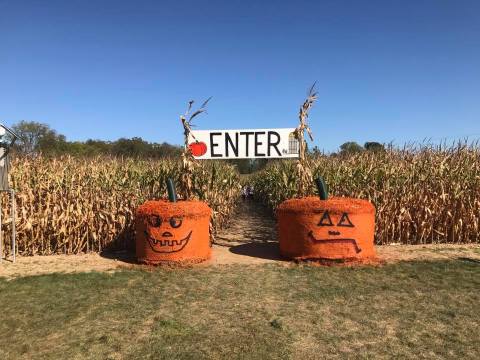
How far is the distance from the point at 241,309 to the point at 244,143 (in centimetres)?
490

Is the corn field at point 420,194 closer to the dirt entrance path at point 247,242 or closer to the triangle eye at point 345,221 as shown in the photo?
the dirt entrance path at point 247,242

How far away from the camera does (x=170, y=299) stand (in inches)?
221

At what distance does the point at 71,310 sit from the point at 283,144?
18.8 feet

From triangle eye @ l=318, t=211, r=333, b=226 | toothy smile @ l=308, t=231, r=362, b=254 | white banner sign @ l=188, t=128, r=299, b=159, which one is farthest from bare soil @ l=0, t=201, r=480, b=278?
white banner sign @ l=188, t=128, r=299, b=159

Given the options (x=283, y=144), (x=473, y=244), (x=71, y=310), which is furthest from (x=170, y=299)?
(x=473, y=244)

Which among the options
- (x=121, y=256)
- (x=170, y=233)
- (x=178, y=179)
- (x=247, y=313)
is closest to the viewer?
(x=247, y=313)

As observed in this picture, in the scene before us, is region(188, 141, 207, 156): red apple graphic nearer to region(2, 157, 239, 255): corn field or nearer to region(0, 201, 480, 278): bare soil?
region(2, 157, 239, 255): corn field

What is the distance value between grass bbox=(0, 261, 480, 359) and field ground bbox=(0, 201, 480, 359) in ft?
0.04

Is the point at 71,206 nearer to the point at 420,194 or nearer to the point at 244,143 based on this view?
the point at 244,143

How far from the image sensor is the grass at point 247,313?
4.05 meters

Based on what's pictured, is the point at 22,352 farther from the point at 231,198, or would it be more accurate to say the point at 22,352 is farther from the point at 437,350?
the point at 231,198

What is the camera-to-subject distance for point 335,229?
725 centimetres

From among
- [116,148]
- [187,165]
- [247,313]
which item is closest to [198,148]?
[187,165]

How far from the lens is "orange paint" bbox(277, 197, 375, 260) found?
7.25 meters
